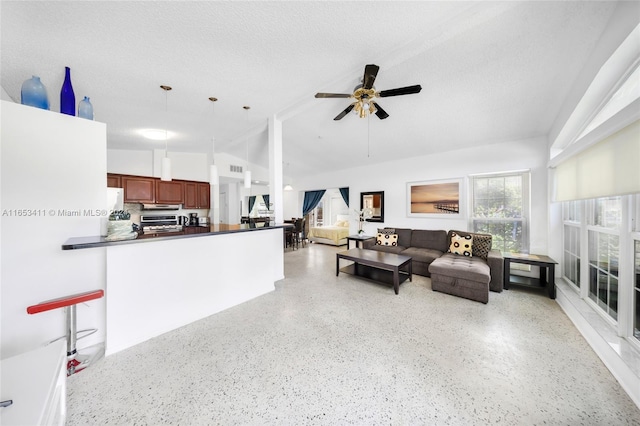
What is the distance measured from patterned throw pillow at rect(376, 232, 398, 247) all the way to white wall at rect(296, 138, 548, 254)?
70cm

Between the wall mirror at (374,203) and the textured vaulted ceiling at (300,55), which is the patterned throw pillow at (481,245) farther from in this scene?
the wall mirror at (374,203)

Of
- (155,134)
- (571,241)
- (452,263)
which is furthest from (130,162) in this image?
(571,241)

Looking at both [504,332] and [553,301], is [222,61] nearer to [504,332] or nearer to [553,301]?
[504,332]

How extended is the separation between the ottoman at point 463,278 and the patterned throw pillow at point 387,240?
1381 mm

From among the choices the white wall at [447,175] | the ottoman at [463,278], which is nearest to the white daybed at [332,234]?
the white wall at [447,175]

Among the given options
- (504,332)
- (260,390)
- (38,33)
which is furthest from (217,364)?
(38,33)

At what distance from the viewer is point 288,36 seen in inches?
74.4

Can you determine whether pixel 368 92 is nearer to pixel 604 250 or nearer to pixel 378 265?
pixel 378 265

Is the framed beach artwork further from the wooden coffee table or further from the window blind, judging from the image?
the window blind

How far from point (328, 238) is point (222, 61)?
226 inches

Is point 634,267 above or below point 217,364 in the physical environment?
above

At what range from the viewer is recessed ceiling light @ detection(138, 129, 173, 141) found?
149 inches

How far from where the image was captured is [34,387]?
964mm

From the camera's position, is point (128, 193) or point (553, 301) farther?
point (128, 193)
